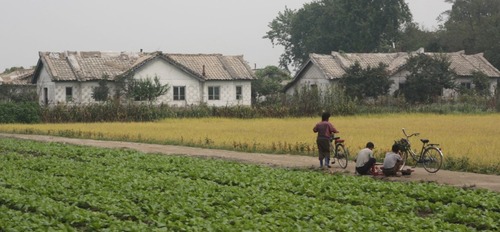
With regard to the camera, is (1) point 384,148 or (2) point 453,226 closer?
(2) point 453,226

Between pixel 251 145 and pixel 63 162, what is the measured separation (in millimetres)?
8901

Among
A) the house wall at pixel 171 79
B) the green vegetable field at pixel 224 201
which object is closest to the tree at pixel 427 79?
the house wall at pixel 171 79

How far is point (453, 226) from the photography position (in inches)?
481

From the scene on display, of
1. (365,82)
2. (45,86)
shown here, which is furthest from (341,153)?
(45,86)

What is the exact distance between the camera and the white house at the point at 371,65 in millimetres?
67625

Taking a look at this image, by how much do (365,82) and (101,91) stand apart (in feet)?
71.0

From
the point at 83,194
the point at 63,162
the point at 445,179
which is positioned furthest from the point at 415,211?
the point at 63,162

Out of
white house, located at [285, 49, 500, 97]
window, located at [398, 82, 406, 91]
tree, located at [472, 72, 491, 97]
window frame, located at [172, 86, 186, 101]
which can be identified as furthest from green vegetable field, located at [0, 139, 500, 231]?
tree, located at [472, 72, 491, 97]

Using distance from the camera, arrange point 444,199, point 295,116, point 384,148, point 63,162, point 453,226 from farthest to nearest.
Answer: point 295,116
point 384,148
point 63,162
point 444,199
point 453,226

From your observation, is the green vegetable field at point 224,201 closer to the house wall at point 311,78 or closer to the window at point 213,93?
the window at point 213,93

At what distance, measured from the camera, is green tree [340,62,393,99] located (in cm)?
6341

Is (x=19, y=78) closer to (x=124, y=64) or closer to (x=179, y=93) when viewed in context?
(x=124, y=64)

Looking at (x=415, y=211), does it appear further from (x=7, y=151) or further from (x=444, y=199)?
(x=7, y=151)

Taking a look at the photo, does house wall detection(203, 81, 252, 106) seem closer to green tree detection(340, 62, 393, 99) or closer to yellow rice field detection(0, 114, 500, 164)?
green tree detection(340, 62, 393, 99)
